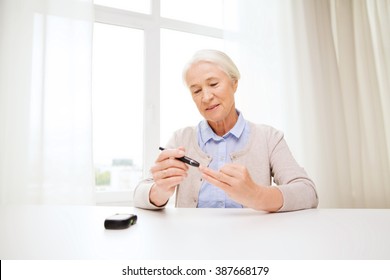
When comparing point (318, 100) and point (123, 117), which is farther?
point (318, 100)

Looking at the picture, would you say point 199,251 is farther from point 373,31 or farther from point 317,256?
point 373,31

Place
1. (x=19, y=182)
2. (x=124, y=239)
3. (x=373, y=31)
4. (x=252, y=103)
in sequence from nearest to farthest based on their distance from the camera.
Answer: (x=124, y=239)
(x=19, y=182)
(x=252, y=103)
(x=373, y=31)

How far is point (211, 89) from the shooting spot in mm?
1188

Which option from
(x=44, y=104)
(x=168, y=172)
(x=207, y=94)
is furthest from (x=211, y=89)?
(x=44, y=104)

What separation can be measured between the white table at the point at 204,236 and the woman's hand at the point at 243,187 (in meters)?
0.04

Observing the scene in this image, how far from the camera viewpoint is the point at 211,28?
8.71 feet

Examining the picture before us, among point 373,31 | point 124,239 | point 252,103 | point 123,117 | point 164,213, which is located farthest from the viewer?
point 373,31

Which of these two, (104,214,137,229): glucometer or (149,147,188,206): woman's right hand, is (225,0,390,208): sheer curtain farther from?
(104,214,137,229): glucometer

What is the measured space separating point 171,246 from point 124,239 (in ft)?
0.37

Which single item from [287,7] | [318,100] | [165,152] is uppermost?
[287,7]

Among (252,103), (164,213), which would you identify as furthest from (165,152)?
(252,103)

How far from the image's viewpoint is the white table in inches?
19.5

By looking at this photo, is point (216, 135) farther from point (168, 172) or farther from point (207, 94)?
point (168, 172)

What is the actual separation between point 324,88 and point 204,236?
2.36 meters
